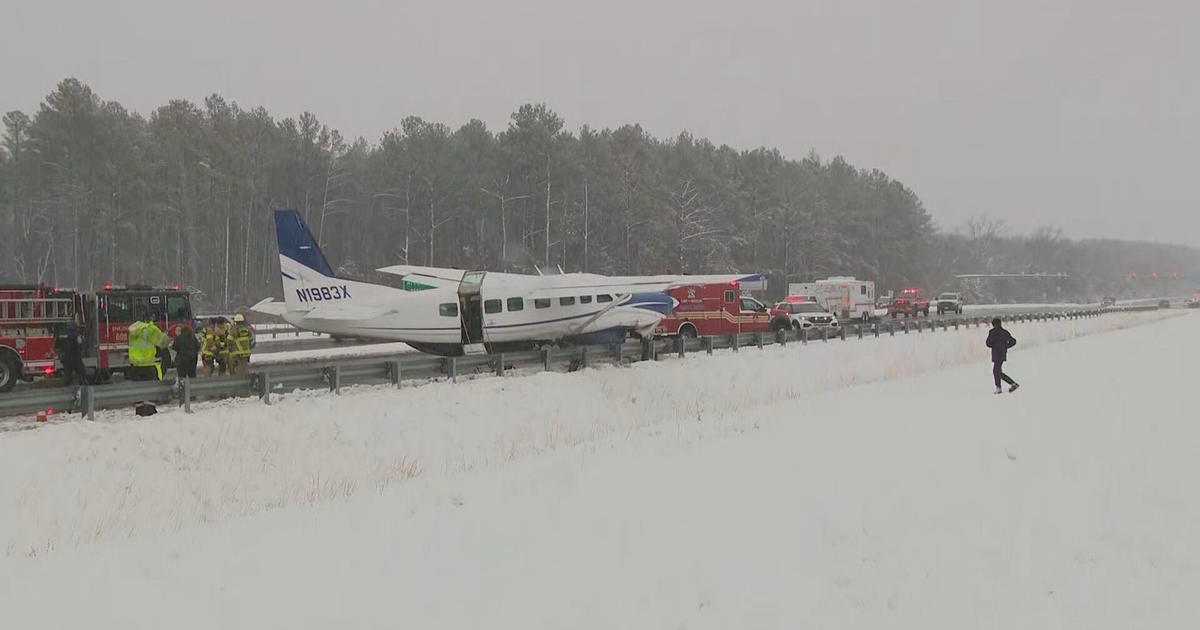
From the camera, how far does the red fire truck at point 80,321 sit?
17.2 m

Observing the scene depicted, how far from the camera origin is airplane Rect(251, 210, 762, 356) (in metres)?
23.6

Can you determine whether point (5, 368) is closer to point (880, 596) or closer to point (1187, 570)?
point (880, 596)

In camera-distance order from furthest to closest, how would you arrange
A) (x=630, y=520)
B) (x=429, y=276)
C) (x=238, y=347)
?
(x=429, y=276) → (x=238, y=347) → (x=630, y=520)

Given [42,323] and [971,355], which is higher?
[42,323]

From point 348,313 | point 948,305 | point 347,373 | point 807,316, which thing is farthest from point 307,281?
point 948,305

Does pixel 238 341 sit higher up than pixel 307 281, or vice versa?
pixel 307 281

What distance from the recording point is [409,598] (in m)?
6.59

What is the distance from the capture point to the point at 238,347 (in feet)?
60.8

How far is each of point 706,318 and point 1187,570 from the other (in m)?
25.9

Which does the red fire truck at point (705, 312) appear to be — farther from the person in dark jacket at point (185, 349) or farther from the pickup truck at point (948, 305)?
the pickup truck at point (948, 305)

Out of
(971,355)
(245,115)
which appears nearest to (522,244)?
(245,115)

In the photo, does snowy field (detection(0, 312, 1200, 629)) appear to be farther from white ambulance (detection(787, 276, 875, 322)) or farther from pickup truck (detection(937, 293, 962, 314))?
pickup truck (detection(937, 293, 962, 314))

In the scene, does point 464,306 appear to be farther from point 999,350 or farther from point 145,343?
point 999,350

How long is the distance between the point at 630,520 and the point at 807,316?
36315mm
